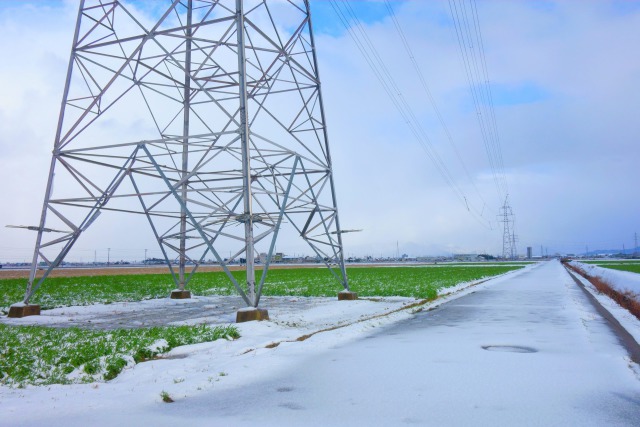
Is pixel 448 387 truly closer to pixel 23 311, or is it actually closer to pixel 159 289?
pixel 23 311

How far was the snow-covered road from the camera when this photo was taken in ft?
16.7

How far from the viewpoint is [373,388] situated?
6.16 m

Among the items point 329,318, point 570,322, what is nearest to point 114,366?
point 329,318

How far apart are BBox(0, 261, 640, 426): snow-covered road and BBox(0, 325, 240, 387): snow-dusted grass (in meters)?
0.47

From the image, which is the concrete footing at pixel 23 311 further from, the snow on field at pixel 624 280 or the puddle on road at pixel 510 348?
the snow on field at pixel 624 280

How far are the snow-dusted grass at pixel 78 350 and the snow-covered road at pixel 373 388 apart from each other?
47 cm

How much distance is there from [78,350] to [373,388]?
5.01 m

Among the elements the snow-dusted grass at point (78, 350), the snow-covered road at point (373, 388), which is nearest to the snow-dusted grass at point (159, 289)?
the snow-dusted grass at point (78, 350)

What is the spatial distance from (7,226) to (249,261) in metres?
7.28

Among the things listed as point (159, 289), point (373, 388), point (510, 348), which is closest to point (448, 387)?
point (373, 388)

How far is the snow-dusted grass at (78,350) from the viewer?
7.01 meters

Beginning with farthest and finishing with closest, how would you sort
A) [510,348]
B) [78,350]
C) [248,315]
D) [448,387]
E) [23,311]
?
1. [23,311]
2. [248,315]
3. [510,348]
4. [78,350]
5. [448,387]

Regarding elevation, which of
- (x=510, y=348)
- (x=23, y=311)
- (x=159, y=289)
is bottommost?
(x=159, y=289)

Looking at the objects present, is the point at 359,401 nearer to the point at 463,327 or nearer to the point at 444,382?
the point at 444,382
